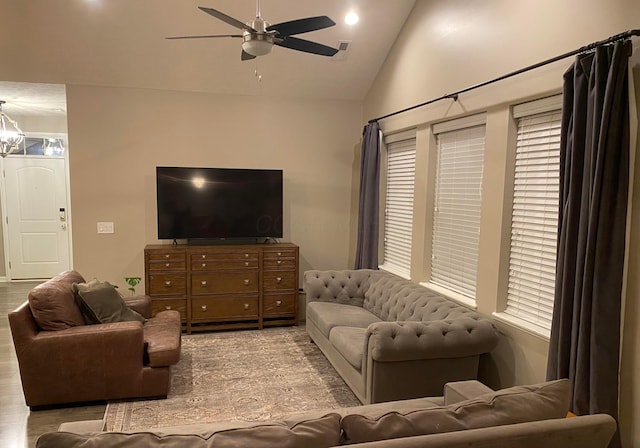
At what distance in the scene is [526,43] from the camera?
2.99m

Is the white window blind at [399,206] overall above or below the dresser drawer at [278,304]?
above

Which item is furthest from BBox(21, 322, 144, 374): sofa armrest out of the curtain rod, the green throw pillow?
the curtain rod

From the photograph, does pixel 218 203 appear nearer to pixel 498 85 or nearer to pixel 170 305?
pixel 170 305

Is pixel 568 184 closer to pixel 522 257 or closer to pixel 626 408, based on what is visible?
pixel 522 257

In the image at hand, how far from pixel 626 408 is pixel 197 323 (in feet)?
13.5

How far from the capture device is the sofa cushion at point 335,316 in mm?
4016

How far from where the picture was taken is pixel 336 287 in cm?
471

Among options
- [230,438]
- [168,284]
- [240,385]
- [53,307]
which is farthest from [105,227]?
[230,438]

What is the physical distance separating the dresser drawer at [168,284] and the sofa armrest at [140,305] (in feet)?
1.83

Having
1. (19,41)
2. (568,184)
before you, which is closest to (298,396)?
(568,184)

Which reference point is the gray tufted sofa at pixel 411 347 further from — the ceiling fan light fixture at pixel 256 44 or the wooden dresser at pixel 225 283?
the ceiling fan light fixture at pixel 256 44

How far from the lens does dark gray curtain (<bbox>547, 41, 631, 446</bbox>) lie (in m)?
2.29

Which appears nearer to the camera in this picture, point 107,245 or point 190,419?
point 190,419

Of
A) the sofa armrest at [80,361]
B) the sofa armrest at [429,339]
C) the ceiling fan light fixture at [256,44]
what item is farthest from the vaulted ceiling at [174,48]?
the sofa armrest at [429,339]
